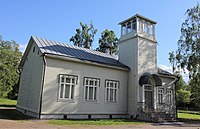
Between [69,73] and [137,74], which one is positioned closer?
[69,73]

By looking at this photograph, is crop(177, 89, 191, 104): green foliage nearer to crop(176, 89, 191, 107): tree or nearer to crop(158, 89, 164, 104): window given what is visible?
crop(176, 89, 191, 107): tree

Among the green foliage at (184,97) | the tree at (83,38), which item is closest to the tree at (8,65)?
the tree at (83,38)

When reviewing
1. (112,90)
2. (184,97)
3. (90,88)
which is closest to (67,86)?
(90,88)

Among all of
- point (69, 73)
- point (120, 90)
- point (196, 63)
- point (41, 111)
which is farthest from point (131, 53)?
point (41, 111)

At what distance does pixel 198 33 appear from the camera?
21.1 meters

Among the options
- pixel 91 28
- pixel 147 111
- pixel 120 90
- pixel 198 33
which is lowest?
pixel 147 111

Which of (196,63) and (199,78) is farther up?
(196,63)

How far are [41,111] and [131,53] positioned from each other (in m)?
9.25

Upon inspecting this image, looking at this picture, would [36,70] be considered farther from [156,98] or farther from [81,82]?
[156,98]

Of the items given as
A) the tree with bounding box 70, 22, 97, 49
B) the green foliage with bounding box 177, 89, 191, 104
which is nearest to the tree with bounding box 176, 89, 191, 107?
the green foliage with bounding box 177, 89, 191, 104

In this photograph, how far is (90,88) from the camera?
15.0 metres

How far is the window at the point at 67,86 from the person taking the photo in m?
13.6

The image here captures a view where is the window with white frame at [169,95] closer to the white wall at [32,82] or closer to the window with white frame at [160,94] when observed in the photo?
the window with white frame at [160,94]

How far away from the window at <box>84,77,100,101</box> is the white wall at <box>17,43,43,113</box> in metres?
3.38
